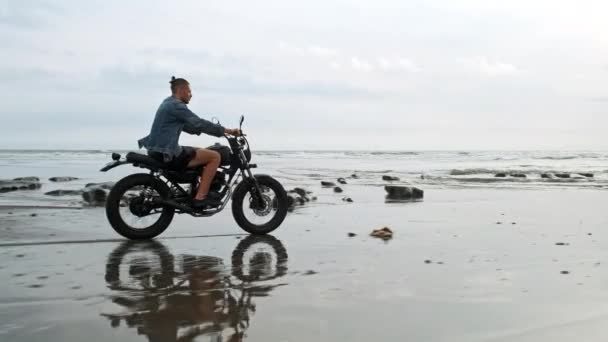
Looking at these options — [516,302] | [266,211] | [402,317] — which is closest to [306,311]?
[402,317]

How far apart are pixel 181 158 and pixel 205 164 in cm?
31

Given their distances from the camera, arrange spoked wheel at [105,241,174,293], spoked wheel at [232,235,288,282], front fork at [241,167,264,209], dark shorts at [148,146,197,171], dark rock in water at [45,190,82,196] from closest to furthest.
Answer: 1. spoked wheel at [105,241,174,293]
2. spoked wheel at [232,235,288,282]
3. dark shorts at [148,146,197,171]
4. front fork at [241,167,264,209]
5. dark rock in water at [45,190,82,196]

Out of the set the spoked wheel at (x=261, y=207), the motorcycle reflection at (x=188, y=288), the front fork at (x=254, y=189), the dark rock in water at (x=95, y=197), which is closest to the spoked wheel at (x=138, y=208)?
the motorcycle reflection at (x=188, y=288)

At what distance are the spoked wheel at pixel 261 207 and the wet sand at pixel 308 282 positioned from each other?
0.20 m

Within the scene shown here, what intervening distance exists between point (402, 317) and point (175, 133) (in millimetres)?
4162

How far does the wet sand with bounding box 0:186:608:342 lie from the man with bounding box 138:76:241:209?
2.24 ft

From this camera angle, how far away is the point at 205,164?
6.72 meters

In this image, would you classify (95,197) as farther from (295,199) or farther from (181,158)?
(181,158)

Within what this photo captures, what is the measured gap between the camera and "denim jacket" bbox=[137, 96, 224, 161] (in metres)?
6.44

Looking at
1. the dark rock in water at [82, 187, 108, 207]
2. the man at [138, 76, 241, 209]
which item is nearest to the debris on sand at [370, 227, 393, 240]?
the man at [138, 76, 241, 209]

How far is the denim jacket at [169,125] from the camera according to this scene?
6.44 m

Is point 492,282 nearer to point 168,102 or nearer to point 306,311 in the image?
point 306,311

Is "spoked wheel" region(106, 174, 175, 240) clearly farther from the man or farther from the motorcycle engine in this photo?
the motorcycle engine

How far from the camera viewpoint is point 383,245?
5793 mm
